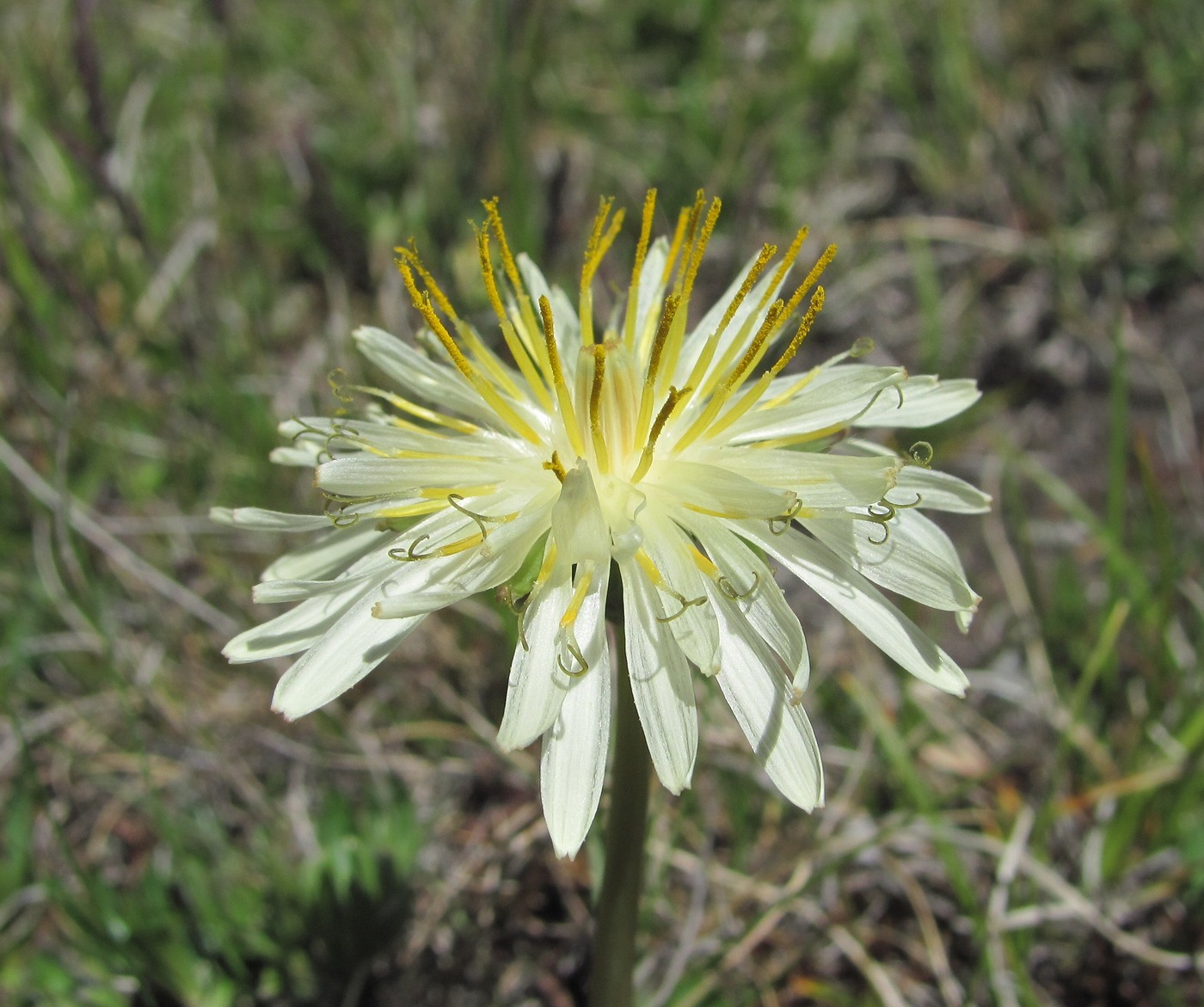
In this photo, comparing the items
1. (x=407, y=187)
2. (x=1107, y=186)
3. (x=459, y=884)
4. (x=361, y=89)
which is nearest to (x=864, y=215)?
(x=1107, y=186)

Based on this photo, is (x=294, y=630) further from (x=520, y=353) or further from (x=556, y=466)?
(x=520, y=353)

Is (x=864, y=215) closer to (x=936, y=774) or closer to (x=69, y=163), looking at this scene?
(x=936, y=774)

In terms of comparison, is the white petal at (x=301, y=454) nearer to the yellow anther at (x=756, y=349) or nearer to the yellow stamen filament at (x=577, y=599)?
the yellow stamen filament at (x=577, y=599)

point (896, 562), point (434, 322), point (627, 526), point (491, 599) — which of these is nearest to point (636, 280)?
point (434, 322)

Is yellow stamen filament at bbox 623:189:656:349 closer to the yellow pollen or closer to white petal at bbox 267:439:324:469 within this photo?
the yellow pollen

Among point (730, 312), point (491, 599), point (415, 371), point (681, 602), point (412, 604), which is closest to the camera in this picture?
point (412, 604)

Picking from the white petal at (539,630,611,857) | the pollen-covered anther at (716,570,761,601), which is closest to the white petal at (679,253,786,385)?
the pollen-covered anther at (716,570,761,601)

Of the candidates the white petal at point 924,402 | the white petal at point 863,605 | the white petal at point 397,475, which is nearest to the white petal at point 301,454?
the white petal at point 397,475
